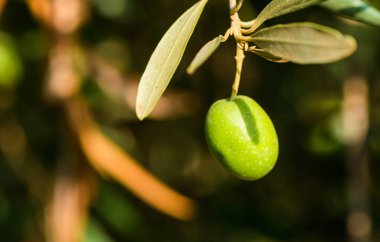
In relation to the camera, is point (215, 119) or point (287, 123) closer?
point (215, 119)

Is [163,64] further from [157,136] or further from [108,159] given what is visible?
[157,136]

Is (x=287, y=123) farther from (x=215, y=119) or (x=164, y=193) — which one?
(x=215, y=119)

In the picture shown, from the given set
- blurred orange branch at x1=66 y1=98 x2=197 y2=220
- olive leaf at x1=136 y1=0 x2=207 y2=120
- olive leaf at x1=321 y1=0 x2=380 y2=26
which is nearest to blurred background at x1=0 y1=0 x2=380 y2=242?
blurred orange branch at x1=66 y1=98 x2=197 y2=220

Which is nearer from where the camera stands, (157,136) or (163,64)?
(163,64)

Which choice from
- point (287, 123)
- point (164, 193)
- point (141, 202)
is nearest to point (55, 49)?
point (164, 193)

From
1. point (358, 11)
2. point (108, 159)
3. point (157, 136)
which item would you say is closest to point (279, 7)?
point (358, 11)

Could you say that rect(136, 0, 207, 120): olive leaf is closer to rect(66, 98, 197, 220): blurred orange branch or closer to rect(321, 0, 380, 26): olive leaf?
rect(321, 0, 380, 26): olive leaf
